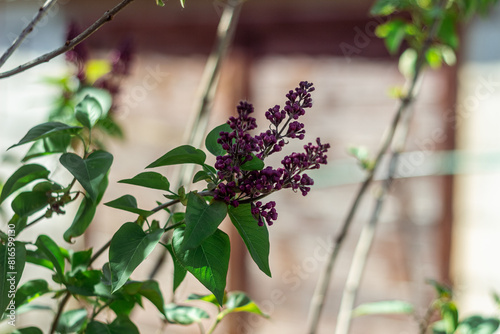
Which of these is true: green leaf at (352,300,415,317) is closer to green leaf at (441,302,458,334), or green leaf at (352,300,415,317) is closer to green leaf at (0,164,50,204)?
Answer: green leaf at (441,302,458,334)

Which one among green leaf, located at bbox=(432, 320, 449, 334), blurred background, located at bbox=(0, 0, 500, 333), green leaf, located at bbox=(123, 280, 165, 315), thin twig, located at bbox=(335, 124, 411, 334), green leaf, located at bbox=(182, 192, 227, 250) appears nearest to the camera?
green leaf, located at bbox=(182, 192, 227, 250)

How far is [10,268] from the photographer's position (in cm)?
44

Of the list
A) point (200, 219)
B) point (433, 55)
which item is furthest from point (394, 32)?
point (200, 219)

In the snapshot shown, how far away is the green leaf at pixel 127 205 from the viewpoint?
44 cm

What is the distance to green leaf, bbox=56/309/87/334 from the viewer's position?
54cm

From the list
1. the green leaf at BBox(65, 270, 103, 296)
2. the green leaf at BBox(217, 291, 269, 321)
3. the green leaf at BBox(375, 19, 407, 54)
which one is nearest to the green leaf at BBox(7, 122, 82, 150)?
the green leaf at BBox(65, 270, 103, 296)

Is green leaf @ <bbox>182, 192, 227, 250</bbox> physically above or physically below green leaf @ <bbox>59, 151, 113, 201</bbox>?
below

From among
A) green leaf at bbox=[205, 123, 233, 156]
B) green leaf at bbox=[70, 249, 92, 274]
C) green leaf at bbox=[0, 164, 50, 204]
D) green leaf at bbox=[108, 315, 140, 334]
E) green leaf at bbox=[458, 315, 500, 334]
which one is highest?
green leaf at bbox=[205, 123, 233, 156]

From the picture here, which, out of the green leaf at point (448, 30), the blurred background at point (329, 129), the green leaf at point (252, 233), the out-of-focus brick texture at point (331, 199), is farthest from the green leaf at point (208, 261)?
the out-of-focus brick texture at point (331, 199)

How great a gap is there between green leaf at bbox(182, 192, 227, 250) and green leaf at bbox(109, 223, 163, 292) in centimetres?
4

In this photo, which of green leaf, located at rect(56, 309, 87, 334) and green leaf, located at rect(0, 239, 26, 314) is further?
green leaf, located at rect(56, 309, 87, 334)

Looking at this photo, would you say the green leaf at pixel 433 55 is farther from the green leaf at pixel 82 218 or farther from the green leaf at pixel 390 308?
the green leaf at pixel 82 218

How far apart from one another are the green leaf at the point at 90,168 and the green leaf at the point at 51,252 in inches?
2.7

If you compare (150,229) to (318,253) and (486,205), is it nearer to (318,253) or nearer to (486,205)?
(486,205)
